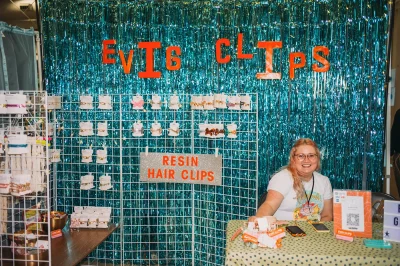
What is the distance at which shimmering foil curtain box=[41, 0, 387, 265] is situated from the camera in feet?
11.8

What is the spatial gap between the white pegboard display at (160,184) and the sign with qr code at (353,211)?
1.73 meters

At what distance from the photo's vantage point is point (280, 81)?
370cm

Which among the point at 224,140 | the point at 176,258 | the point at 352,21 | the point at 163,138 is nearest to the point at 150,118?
the point at 163,138

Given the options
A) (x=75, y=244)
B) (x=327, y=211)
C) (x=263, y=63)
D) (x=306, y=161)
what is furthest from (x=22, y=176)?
(x=263, y=63)

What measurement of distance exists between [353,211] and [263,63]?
204cm

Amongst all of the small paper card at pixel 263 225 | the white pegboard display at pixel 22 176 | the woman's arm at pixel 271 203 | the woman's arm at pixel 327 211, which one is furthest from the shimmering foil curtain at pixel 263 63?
the small paper card at pixel 263 225

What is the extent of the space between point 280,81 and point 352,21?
0.82m

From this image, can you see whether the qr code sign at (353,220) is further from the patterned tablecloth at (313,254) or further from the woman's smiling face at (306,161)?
the woman's smiling face at (306,161)

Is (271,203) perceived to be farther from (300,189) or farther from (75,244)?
(75,244)

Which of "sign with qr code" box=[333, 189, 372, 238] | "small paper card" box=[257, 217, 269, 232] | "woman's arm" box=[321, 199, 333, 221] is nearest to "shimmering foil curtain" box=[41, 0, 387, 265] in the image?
"woman's arm" box=[321, 199, 333, 221]

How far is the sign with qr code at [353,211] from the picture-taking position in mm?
1923

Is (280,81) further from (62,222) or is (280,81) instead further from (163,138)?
(62,222)

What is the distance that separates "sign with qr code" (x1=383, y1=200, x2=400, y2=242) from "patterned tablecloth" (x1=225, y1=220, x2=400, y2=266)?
4cm

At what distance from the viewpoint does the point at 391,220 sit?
1.91 meters
